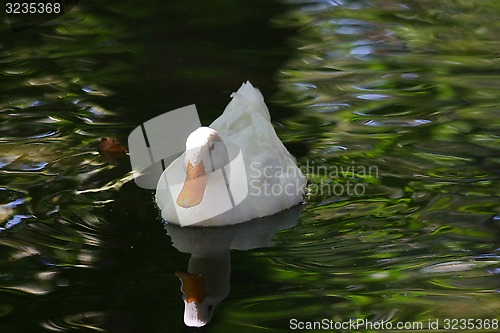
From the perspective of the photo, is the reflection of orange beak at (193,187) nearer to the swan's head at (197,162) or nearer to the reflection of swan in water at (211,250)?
the swan's head at (197,162)

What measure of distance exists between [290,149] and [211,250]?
66.4 inches

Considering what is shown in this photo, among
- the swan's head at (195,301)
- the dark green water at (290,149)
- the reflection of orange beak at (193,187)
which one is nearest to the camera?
the swan's head at (195,301)

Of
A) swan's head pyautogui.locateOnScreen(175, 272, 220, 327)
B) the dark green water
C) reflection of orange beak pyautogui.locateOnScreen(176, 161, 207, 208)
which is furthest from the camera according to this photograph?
reflection of orange beak pyautogui.locateOnScreen(176, 161, 207, 208)

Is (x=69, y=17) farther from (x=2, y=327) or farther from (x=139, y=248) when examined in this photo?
(x=2, y=327)

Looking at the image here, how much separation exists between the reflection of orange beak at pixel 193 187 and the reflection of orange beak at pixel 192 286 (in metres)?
0.62

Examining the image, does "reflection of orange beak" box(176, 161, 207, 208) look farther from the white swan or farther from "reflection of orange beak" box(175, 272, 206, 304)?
"reflection of orange beak" box(175, 272, 206, 304)

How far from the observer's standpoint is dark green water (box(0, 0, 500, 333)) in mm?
5883

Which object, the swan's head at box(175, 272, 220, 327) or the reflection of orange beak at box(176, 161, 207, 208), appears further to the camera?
the reflection of orange beak at box(176, 161, 207, 208)

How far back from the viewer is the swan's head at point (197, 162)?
6711mm

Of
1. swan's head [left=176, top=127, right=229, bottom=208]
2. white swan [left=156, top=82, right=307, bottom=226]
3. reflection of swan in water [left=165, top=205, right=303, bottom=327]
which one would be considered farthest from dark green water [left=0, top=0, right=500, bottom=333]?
swan's head [left=176, top=127, right=229, bottom=208]

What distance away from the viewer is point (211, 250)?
6621 mm

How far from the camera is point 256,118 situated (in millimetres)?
7527

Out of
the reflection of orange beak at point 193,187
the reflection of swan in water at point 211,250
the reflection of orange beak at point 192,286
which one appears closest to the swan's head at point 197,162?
the reflection of orange beak at point 193,187

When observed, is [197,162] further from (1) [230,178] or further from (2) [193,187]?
(1) [230,178]
